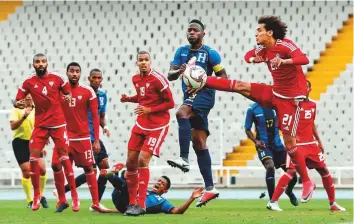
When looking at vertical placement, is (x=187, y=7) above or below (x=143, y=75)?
above

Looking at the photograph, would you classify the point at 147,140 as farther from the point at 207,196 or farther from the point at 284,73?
the point at 284,73

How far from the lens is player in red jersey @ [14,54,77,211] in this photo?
12297 mm

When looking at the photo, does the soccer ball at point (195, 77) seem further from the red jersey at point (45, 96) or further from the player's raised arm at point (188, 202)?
the red jersey at point (45, 96)

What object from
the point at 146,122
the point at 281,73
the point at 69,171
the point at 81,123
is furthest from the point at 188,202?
the point at 81,123

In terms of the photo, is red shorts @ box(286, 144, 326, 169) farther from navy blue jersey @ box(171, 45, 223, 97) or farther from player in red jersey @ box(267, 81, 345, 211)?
navy blue jersey @ box(171, 45, 223, 97)

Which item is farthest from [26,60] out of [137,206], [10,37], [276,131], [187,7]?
[137,206]

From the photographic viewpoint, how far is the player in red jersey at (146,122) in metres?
11.4

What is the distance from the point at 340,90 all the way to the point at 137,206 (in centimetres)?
1513

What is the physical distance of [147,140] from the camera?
1151 cm

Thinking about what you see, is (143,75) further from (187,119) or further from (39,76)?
Answer: (39,76)

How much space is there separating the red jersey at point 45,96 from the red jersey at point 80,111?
0.31 meters

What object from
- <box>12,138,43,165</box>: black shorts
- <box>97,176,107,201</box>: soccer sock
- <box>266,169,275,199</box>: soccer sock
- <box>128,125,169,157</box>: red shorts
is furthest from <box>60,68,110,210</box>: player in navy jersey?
<box>266,169,275,199</box>: soccer sock

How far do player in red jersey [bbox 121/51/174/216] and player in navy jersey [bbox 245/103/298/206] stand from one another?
282 centimetres

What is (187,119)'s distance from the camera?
11242 mm
